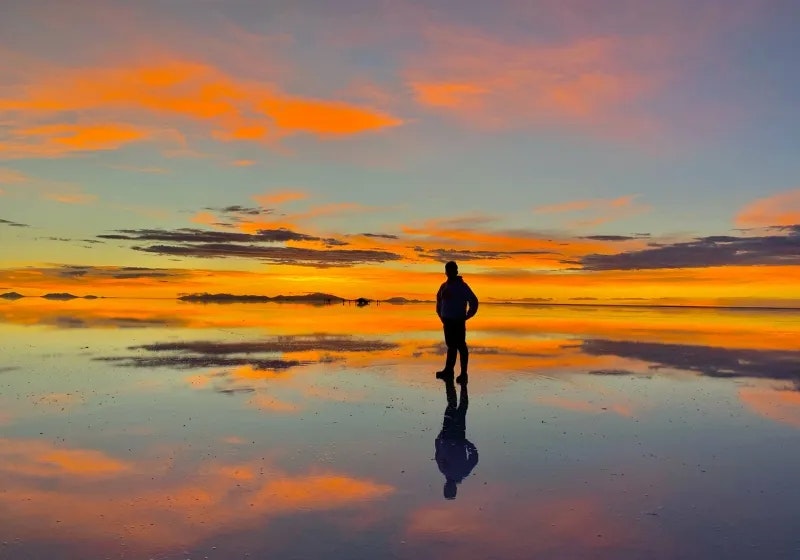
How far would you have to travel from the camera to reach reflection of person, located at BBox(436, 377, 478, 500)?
599 centimetres

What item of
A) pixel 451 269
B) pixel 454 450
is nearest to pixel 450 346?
pixel 451 269

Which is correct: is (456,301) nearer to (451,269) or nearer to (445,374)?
(451,269)

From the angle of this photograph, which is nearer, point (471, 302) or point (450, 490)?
point (450, 490)

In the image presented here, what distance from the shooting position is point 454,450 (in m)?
7.02

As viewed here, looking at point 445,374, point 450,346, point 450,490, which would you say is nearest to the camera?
point 450,490

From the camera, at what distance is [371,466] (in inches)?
250

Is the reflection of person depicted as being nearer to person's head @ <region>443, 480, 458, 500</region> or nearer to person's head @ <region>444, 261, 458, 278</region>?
person's head @ <region>443, 480, 458, 500</region>

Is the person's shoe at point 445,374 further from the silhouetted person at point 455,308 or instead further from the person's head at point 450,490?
the person's head at point 450,490

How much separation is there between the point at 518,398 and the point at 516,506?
17.1ft

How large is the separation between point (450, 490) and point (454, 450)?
4.53 ft

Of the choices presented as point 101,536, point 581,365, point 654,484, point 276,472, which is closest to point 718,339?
point 581,365

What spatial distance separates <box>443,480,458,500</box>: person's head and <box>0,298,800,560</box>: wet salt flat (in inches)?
1.4

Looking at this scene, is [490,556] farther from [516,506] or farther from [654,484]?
[654,484]

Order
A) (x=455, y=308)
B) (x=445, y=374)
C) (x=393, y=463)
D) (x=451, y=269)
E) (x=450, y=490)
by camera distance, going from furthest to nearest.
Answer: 1. (x=451, y=269)
2. (x=455, y=308)
3. (x=445, y=374)
4. (x=393, y=463)
5. (x=450, y=490)
